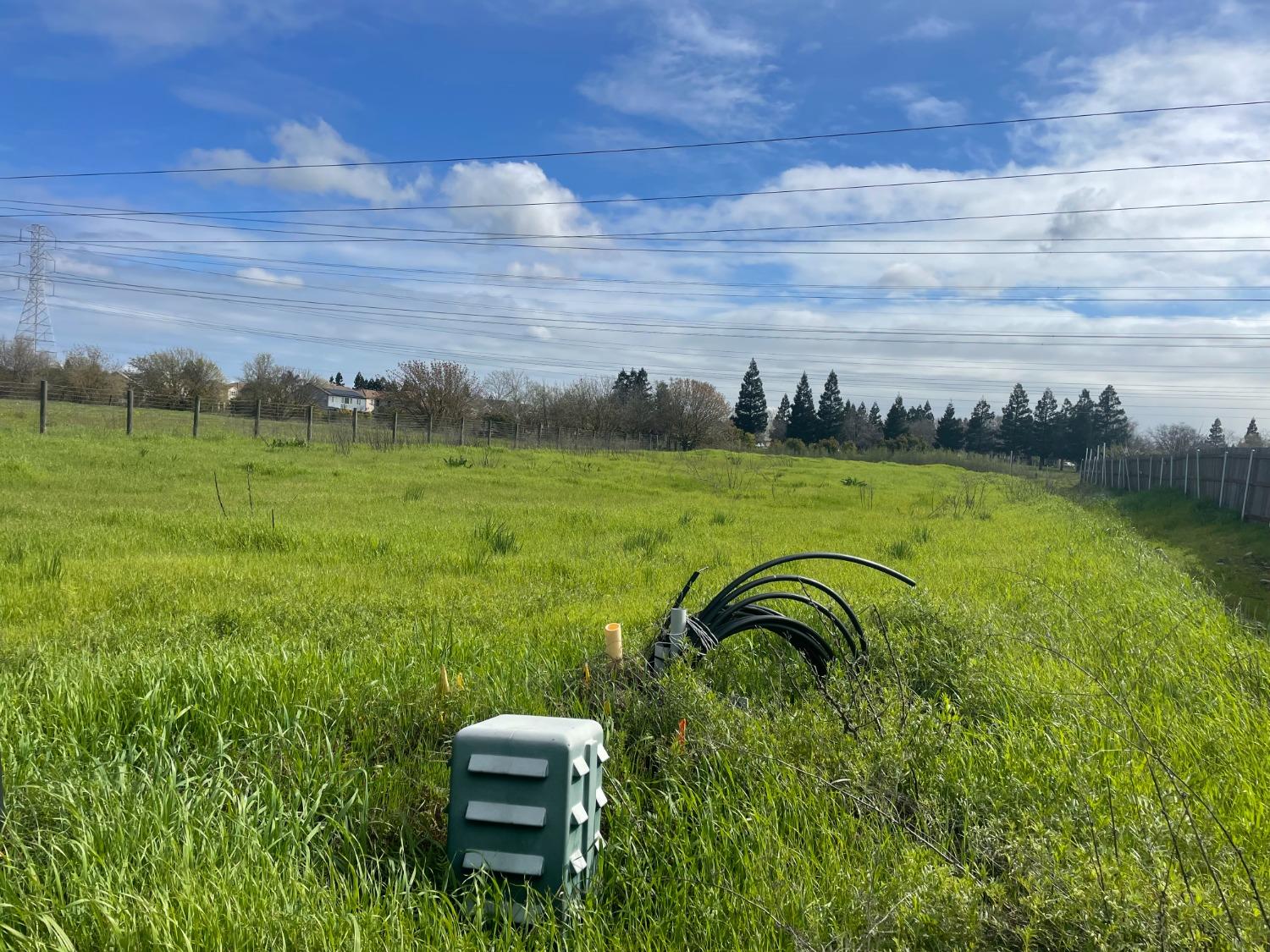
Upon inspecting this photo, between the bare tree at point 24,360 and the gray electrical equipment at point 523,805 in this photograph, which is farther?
the bare tree at point 24,360

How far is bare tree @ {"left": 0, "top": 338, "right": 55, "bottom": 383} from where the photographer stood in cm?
5184

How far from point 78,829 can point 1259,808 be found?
382cm

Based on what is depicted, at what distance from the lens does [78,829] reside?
239cm

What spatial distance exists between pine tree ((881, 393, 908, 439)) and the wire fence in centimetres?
5689

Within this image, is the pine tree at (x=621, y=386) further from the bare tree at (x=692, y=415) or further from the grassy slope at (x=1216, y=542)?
the grassy slope at (x=1216, y=542)

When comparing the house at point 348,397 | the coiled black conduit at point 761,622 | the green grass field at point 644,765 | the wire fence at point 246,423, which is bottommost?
the green grass field at point 644,765

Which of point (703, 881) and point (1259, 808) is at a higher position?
point (1259, 808)

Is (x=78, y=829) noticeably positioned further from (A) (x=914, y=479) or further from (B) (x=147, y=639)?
(A) (x=914, y=479)

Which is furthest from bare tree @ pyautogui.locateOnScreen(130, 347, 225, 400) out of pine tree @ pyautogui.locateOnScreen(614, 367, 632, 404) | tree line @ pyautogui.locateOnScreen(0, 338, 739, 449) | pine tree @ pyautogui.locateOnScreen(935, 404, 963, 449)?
pine tree @ pyautogui.locateOnScreen(935, 404, 963, 449)

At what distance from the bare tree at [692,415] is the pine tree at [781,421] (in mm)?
18057

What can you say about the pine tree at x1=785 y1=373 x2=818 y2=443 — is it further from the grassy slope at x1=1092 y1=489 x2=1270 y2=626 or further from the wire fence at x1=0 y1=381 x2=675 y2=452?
the grassy slope at x1=1092 y1=489 x2=1270 y2=626

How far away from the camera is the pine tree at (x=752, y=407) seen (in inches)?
3617

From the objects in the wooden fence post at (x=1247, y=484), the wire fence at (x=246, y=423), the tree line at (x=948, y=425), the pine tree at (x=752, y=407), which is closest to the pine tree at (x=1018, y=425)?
the tree line at (x=948, y=425)

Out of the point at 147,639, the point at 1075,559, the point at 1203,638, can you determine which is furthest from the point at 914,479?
the point at 147,639
